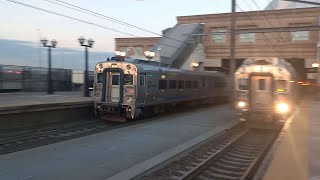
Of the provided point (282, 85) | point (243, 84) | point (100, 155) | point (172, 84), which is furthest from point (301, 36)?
point (100, 155)

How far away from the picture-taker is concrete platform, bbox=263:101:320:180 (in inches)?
315

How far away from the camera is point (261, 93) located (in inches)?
697

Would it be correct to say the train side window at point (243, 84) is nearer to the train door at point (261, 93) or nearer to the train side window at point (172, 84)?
the train door at point (261, 93)

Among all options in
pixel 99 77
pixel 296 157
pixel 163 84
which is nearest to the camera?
pixel 296 157

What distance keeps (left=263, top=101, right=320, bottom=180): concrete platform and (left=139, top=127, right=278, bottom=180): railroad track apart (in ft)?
2.92

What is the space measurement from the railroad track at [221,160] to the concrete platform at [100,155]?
398 millimetres

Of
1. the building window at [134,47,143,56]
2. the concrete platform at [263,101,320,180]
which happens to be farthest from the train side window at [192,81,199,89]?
the building window at [134,47,143,56]

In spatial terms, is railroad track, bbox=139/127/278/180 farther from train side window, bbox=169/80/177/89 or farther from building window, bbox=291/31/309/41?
building window, bbox=291/31/309/41

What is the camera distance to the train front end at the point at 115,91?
20.0 meters

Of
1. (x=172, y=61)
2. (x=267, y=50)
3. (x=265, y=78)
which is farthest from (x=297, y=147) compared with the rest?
(x=267, y=50)

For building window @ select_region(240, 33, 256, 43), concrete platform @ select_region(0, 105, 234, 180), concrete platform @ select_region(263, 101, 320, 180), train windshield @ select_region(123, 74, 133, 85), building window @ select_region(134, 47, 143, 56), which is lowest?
concrete platform @ select_region(0, 105, 234, 180)

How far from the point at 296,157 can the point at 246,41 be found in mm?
42892

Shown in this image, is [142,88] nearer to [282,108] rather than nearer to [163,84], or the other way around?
[163,84]

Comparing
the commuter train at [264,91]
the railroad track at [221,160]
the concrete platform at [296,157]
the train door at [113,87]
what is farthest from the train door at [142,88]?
the concrete platform at [296,157]
